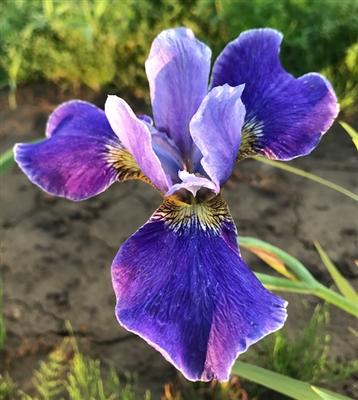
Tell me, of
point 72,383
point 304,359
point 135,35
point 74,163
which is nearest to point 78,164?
point 74,163

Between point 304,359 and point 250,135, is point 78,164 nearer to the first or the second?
point 250,135

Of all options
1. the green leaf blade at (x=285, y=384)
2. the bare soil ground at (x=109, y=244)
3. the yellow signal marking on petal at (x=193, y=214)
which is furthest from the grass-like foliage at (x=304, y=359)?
the yellow signal marking on petal at (x=193, y=214)

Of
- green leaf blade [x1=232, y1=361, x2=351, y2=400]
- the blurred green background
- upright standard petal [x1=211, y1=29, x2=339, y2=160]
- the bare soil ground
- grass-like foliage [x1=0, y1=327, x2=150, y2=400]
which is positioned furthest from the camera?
the blurred green background

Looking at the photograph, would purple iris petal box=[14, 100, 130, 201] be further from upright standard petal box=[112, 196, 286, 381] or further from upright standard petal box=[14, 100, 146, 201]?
upright standard petal box=[112, 196, 286, 381]

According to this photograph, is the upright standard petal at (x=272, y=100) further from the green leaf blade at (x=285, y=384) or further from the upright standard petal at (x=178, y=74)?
the green leaf blade at (x=285, y=384)

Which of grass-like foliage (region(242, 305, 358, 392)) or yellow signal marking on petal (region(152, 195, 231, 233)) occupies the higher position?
yellow signal marking on petal (region(152, 195, 231, 233))

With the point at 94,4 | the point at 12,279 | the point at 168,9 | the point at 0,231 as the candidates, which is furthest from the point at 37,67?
the point at 12,279

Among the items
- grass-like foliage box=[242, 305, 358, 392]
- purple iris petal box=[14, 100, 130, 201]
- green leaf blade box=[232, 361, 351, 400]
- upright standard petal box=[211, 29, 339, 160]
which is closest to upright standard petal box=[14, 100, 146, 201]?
purple iris petal box=[14, 100, 130, 201]
